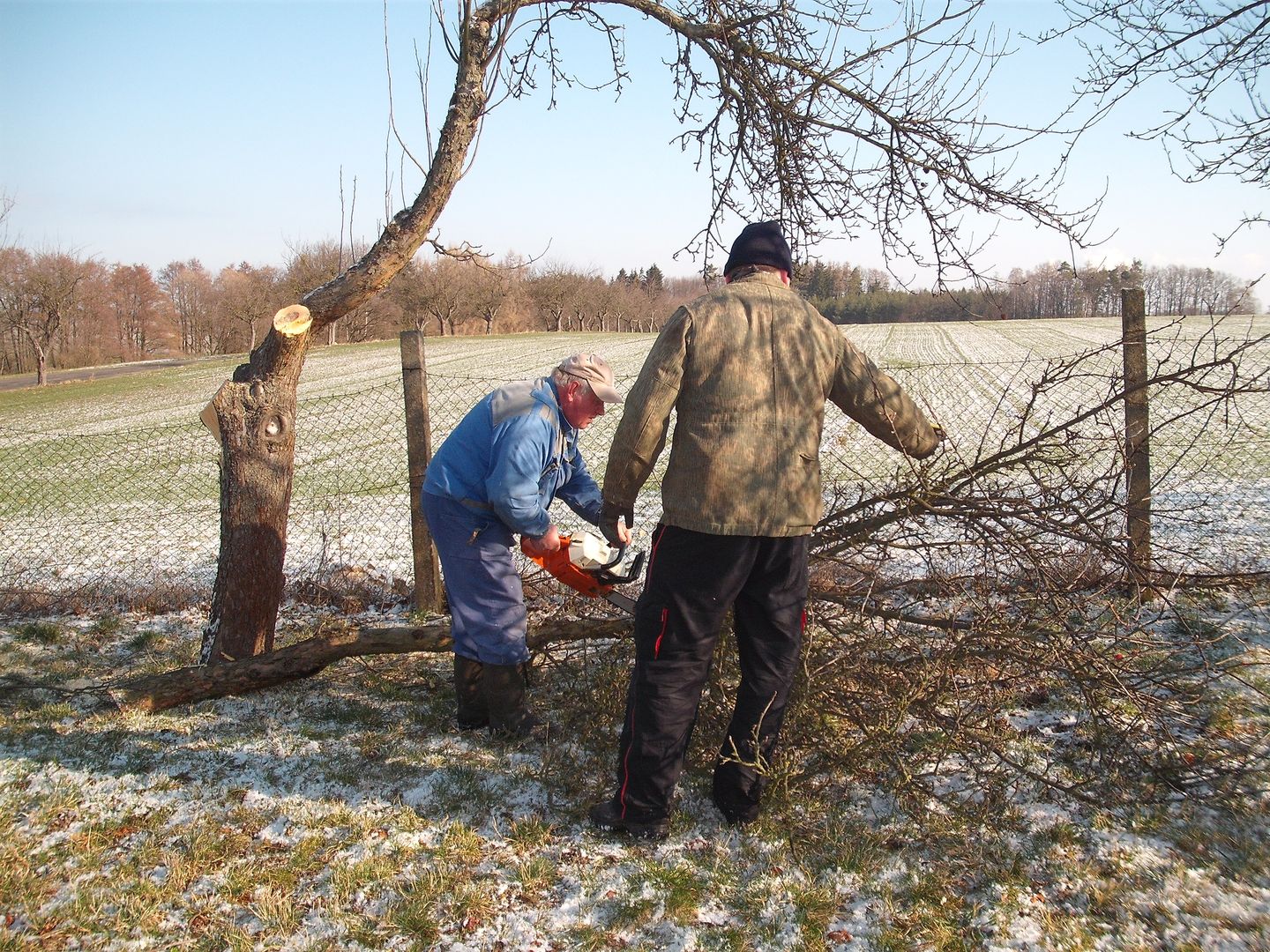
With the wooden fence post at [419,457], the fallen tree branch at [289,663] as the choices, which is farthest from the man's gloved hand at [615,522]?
the wooden fence post at [419,457]

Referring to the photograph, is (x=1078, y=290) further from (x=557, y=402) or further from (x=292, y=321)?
(x=292, y=321)

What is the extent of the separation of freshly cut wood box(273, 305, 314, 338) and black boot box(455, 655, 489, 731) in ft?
5.80

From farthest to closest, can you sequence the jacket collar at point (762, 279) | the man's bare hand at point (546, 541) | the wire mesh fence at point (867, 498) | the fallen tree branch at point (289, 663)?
1. the fallen tree branch at point (289, 663)
2. the man's bare hand at point (546, 541)
3. the wire mesh fence at point (867, 498)
4. the jacket collar at point (762, 279)

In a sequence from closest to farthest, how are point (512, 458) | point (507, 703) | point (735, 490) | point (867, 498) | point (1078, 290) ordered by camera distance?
point (735, 490)
point (512, 458)
point (507, 703)
point (867, 498)
point (1078, 290)

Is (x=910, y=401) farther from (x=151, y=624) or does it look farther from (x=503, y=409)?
(x=151, y=624)

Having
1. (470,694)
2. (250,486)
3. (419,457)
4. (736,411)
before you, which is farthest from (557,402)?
(419,457)

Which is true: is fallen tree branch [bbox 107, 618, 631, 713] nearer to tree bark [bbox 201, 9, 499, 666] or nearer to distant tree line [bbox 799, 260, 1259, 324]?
tree bark [bbox 201, 9, 499, 666]

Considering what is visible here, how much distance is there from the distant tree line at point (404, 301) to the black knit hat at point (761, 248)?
1.63 meters

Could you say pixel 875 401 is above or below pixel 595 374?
below

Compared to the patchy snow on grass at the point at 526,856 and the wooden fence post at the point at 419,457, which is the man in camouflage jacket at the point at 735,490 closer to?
the patchy snow on grass at the point at 526,856

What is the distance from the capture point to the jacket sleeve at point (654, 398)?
8.48ft

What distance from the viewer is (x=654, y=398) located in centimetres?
259

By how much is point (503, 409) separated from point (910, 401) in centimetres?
151

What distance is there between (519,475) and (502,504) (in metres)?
0.13
